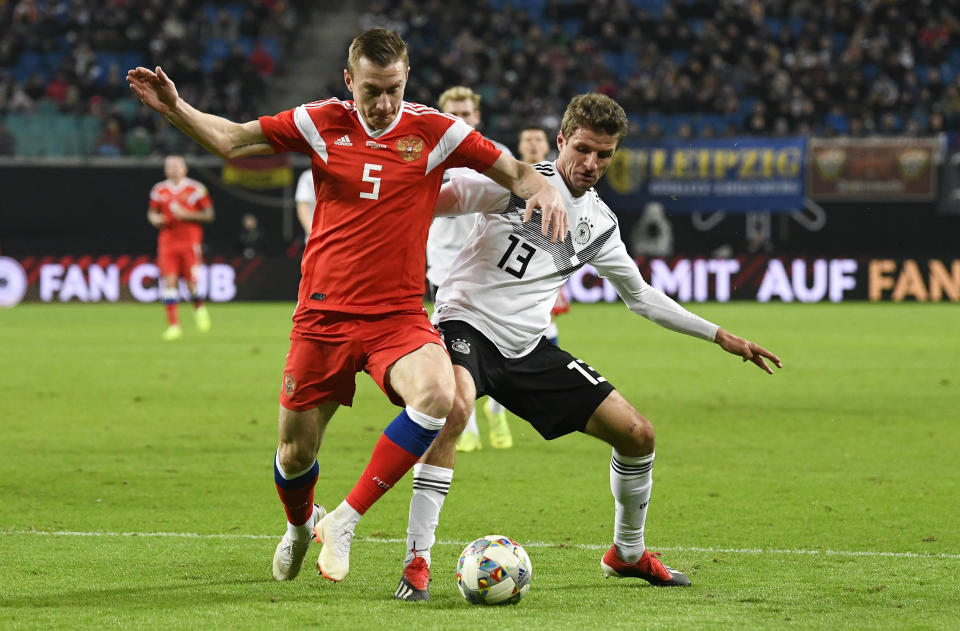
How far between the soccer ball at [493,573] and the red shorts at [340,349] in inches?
24.9

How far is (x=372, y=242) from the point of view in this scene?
5.09m

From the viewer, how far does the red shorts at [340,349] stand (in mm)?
5070

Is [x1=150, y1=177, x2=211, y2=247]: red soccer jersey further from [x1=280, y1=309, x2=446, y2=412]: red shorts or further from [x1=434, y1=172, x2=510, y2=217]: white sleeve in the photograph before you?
[x1=280, y1=309, x2=446, y2=412]: red shorts

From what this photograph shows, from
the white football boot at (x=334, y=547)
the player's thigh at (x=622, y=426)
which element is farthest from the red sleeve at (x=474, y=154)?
the white football boot at (x=334, y=547)

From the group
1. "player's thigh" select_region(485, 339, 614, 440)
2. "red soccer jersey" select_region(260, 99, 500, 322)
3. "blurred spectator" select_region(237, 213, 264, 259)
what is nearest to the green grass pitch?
"player's thigh" select_region(485, 339, 614, 440)

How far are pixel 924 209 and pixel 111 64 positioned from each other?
17.5 m

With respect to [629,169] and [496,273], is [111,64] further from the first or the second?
[496,273]

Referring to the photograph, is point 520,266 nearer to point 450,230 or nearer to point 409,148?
point 409,148

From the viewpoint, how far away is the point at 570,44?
31.2 metres

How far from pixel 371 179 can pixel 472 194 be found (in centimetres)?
60

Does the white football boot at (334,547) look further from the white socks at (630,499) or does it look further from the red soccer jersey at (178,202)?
the red soccer jersey at (178,202)

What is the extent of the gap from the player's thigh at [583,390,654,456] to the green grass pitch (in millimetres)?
556

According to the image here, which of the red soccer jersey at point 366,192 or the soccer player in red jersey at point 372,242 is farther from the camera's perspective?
the red soccer jersey at point 366,192

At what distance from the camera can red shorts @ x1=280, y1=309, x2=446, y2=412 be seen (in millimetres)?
5070
